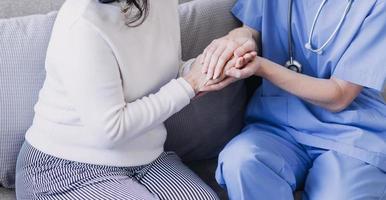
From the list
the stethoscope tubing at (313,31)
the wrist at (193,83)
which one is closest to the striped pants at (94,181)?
the wrist at (193,83)

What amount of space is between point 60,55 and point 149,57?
0.21 meters

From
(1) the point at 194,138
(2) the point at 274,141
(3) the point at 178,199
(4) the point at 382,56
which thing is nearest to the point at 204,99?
(1) the point at 194,138

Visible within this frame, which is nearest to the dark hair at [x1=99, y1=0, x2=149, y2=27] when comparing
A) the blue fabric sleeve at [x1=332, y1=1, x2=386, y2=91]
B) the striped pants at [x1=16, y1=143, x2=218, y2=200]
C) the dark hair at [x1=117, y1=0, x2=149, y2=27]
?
the dark hair at [x1=117, y1=0, x2=149, y2=27]

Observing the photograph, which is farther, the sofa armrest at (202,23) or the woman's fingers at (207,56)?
the sofa armrest at (202,23)

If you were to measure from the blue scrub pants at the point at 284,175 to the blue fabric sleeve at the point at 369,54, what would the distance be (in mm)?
194

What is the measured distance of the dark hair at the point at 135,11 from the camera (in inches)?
44.5

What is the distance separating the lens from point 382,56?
119 centimetres

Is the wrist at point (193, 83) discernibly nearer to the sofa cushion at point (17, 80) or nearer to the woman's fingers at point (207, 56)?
the woman's fingers at point (207, 56)

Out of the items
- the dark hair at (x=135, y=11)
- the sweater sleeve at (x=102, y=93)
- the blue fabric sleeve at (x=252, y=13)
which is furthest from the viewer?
the blue fabric sleeve at (x=252, y=13)

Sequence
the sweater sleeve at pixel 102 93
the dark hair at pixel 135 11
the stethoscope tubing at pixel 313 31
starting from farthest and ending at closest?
the stethoscope tubing at pixel 313 31 < the dark hair at pixel 135 11 < the sweater sleeve at pixel 102 93

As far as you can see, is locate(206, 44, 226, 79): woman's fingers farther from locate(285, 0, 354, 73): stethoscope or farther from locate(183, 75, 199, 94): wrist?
locate(285, 0, 354, 73): stethoscope

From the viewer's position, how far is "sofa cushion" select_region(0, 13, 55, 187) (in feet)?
4.13

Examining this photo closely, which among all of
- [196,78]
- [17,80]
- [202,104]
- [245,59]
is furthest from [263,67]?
[17,80]

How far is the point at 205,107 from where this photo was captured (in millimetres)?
1450
